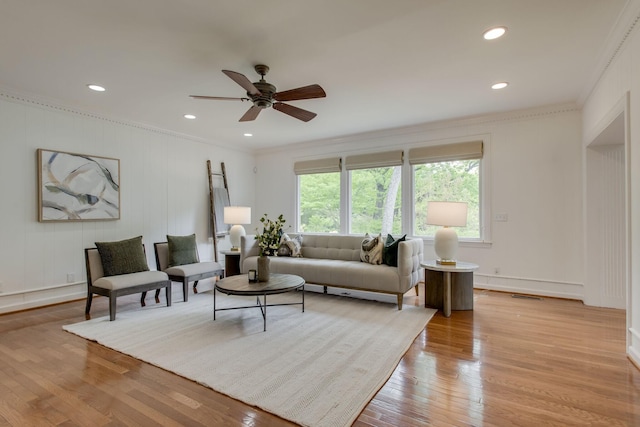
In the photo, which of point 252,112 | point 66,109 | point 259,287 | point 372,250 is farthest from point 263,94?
point 66,109

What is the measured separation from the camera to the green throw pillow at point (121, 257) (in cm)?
381

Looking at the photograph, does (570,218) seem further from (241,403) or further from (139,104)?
(139,104)

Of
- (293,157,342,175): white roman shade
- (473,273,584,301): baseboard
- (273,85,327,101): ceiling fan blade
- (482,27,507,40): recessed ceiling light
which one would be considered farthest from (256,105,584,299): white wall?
(273,85,327,101): ceiling fan blade

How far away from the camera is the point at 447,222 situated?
383cm

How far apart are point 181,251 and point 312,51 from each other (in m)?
3.28

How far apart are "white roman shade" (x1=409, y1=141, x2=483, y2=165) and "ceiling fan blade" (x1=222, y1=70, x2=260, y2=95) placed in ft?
10.4

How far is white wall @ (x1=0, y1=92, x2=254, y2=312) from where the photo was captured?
3795 millimetres

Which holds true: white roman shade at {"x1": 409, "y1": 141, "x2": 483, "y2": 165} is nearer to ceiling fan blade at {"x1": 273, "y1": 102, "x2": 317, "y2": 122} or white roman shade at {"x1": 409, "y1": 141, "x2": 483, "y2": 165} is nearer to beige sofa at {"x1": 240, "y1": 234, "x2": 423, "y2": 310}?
beige sofa at {"x1": 240, "y1": 234, "x2": 423, "y2": 310}

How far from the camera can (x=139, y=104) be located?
4.24 m

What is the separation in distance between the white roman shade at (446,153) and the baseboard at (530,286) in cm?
183

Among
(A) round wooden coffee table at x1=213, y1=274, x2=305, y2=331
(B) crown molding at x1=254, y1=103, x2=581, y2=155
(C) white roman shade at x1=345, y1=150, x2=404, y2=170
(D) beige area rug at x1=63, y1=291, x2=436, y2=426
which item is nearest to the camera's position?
(D) beige area rug at x1=63, y1=291, x2=436, y2=426

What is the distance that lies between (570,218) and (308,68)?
3.94 m

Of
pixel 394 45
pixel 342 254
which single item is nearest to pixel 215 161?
pixel 342 254

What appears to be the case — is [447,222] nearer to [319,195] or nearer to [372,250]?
[372,250]
